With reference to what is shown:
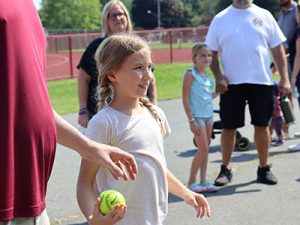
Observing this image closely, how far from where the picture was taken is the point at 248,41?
649 centimetres

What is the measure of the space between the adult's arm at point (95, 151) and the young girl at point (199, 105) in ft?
12.5

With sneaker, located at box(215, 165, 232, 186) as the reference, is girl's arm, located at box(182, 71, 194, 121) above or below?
above

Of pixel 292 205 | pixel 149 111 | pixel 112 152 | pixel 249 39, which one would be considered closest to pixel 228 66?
pixel 249 39

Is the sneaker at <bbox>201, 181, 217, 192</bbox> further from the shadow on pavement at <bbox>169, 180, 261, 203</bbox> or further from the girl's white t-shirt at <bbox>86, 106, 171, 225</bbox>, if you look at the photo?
the girl's white t-shirt at <bbox>86, 106, 171, 225</bbox>

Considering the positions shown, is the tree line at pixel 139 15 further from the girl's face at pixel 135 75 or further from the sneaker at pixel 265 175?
the girl's face at pixel 135 75

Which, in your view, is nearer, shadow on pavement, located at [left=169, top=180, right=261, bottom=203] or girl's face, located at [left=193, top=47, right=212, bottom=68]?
shadow on pavement, located at [left=169, top=180, right=261, bottom=203]

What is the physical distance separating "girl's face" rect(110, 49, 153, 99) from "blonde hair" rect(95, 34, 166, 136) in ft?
0.08

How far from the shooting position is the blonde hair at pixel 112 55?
3021 millimetres

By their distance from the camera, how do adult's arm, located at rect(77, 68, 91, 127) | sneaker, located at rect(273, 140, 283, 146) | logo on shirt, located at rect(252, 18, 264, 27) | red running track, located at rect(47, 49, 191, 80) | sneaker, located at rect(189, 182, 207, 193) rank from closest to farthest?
adult's arm, located at rect(77, 68, 91, 127), sneaker, located at rect(189, 182, 207, 193), logo on shirt, located at rect(252, 18, 264, 27), sneaker, located at rect(273, 140, 283, 146), red running track, located at rect(47, 49, 191, 80)

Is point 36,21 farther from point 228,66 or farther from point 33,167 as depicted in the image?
point 228,66

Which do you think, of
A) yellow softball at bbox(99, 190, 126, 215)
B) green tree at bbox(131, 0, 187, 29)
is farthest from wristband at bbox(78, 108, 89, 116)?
green tree at bbox(131, 0, 187, 29)

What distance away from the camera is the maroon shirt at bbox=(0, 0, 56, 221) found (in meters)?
2.17

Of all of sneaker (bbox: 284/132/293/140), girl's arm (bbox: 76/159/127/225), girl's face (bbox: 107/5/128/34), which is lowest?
sneaker (bbox: 284/132/293/140)

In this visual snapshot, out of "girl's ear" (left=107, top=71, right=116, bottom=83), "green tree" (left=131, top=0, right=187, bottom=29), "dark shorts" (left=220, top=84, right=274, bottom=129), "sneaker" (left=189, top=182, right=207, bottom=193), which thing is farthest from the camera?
"green tree" (left=131, top=0, right=187, bottom=29)
